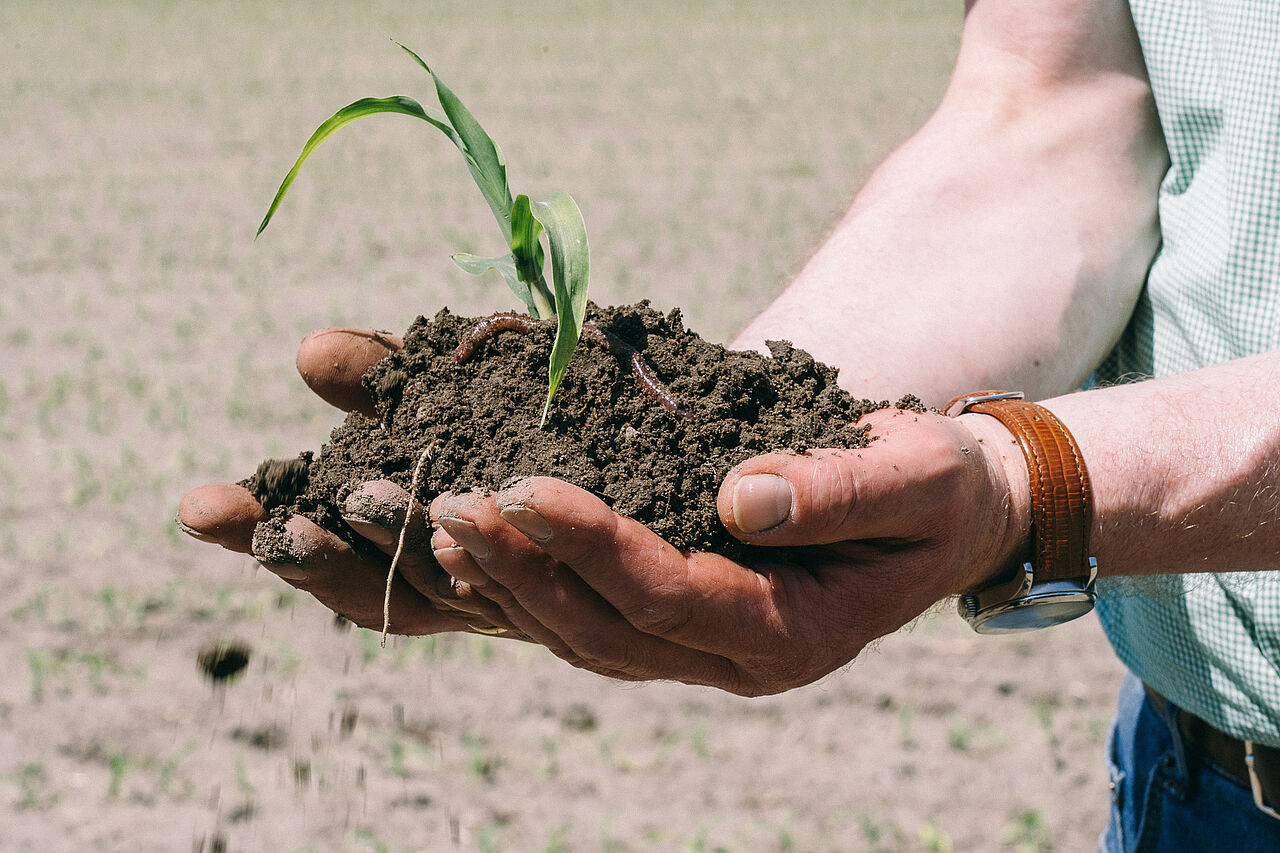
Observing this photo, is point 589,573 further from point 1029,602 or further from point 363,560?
point 1029,602

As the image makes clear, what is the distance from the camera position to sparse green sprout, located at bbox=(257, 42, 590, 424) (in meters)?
1.62

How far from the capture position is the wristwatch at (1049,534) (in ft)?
5.06

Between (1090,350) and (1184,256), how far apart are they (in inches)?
9.5

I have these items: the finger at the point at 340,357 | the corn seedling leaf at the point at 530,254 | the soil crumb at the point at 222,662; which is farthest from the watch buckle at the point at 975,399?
the soil crumb at the point at 222,662

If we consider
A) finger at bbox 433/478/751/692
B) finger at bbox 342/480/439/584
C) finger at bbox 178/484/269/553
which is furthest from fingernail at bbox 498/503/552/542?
finger at bbox 178/484/269/553

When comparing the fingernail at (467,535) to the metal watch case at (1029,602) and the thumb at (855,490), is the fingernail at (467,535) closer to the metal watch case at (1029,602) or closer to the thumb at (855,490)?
the thumb at (855,490)

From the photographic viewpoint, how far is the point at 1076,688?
4.38 metres

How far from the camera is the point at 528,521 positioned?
4.38ft

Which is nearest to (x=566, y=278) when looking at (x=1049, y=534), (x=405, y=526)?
(x=405, y=526)

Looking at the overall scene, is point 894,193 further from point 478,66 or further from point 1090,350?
point 478,66

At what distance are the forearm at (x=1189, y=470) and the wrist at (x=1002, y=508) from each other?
10cm

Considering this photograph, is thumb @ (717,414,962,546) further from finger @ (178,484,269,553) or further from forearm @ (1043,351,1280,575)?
finger @ (178,484,269,553)

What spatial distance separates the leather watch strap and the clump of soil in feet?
0.72

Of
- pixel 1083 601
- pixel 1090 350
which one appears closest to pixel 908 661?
pixel 1090 350
